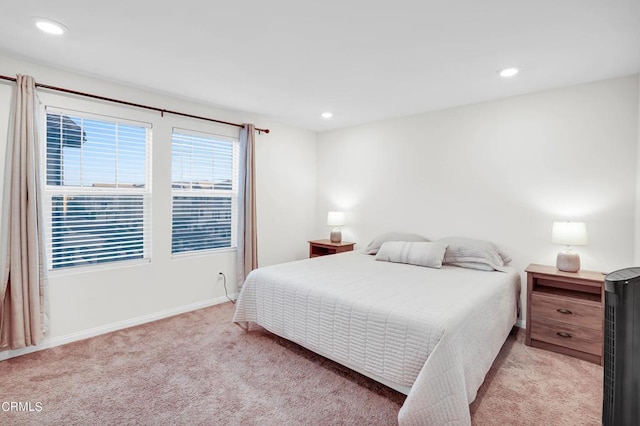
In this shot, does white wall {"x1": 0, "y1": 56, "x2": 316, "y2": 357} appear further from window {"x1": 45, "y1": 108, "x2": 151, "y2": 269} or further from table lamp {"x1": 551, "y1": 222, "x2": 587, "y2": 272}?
table lamp {"x1": 551, "y1": 222, "x2": 587, "y2": 272}

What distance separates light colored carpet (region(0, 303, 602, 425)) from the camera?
1820 mm

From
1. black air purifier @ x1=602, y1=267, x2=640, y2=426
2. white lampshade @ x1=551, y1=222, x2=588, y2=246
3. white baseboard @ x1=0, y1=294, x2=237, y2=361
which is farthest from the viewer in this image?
white lampshade @ x1=551, y1=222, x2=588, y2=246

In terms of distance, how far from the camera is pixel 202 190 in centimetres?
374

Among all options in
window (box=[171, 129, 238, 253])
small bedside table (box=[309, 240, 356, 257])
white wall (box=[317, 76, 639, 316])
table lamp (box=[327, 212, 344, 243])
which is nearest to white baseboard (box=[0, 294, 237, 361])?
window (box=[171, 129, 238, 253])

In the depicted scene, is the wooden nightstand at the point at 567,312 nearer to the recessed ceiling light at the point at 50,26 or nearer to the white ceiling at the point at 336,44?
the white ceiling at the point at 336,44

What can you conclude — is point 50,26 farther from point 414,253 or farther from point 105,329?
point 414,253

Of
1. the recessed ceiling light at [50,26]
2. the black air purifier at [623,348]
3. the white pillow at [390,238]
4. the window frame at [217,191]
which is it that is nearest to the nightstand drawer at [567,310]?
the white pillow at [390,238]

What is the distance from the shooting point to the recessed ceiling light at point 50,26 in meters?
1.95

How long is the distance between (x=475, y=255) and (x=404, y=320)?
166 centimetres

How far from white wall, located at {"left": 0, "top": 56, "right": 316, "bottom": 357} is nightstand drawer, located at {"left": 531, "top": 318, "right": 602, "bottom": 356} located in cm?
Result: 313

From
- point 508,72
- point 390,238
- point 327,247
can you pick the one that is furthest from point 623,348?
point 327,247

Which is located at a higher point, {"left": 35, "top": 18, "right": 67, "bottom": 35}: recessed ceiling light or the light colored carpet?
{"left": 35, "top": 18, "right": 67, "bottom": 35}: recessed ceiling light

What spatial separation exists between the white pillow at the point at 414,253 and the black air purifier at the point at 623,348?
195cm

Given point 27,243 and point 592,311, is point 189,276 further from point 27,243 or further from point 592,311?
point 592,311
